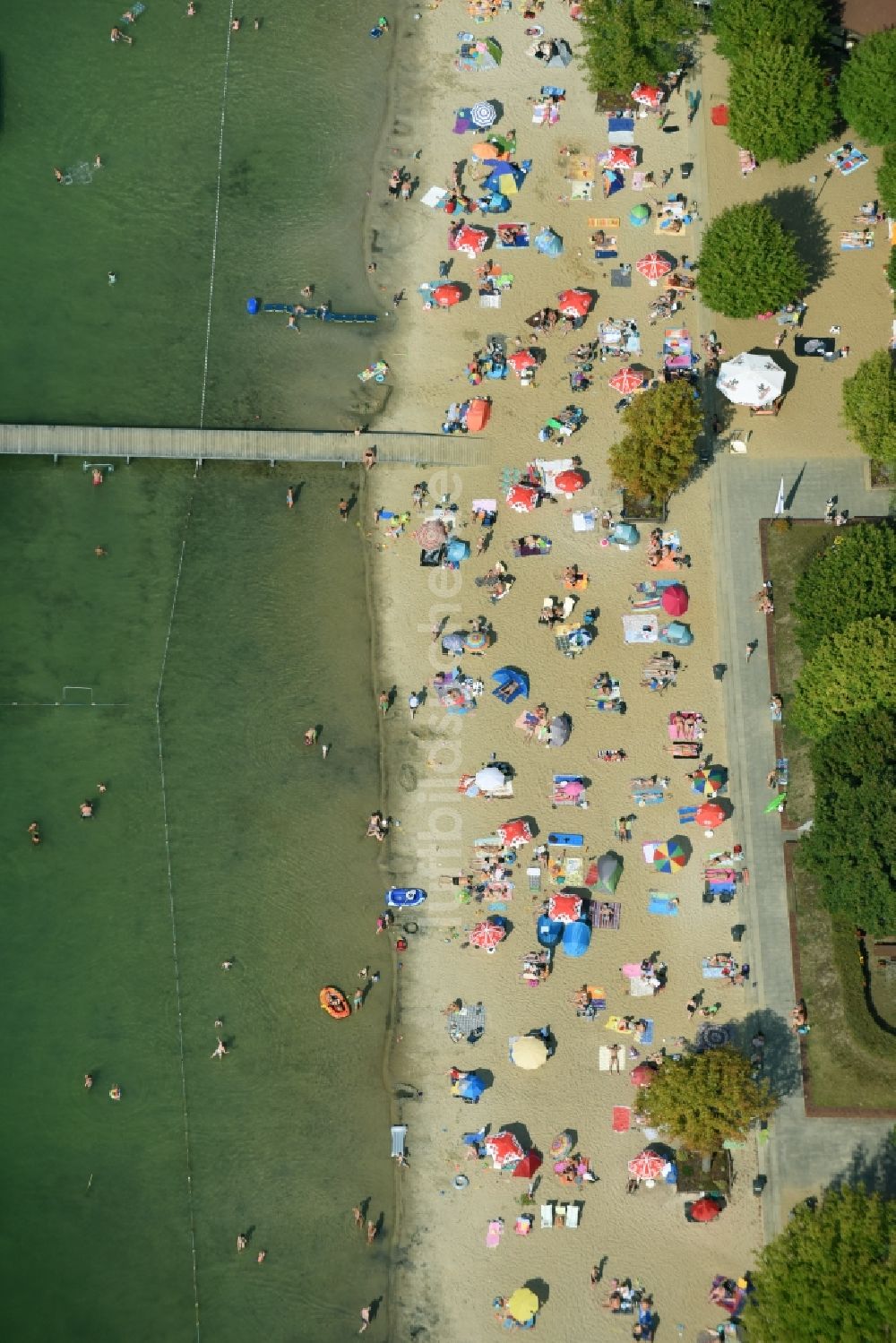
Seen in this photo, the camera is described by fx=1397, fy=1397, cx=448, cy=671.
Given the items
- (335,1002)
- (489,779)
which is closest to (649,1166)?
(335,1002)

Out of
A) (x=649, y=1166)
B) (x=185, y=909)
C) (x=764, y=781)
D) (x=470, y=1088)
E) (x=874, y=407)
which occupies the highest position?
(x=874, y=407)

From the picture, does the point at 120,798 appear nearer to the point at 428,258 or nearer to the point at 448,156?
the point at 428,258

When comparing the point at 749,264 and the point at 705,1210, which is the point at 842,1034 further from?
the point at 749,264

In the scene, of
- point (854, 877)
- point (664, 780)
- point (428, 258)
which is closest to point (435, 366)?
point (428, 258)

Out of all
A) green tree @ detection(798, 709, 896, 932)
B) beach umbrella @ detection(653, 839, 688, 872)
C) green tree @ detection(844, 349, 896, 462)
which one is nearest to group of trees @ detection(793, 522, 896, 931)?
green tree @ detection(798, 709, 896, 932)

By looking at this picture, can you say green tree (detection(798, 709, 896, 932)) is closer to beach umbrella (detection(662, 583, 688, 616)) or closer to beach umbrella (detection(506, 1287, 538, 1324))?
beach umbrella (detection(662, 583, 688, 616))

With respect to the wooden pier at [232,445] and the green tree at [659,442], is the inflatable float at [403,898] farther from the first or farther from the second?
the green tree at [659,442]

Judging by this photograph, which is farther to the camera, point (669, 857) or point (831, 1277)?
point (669, 857)
